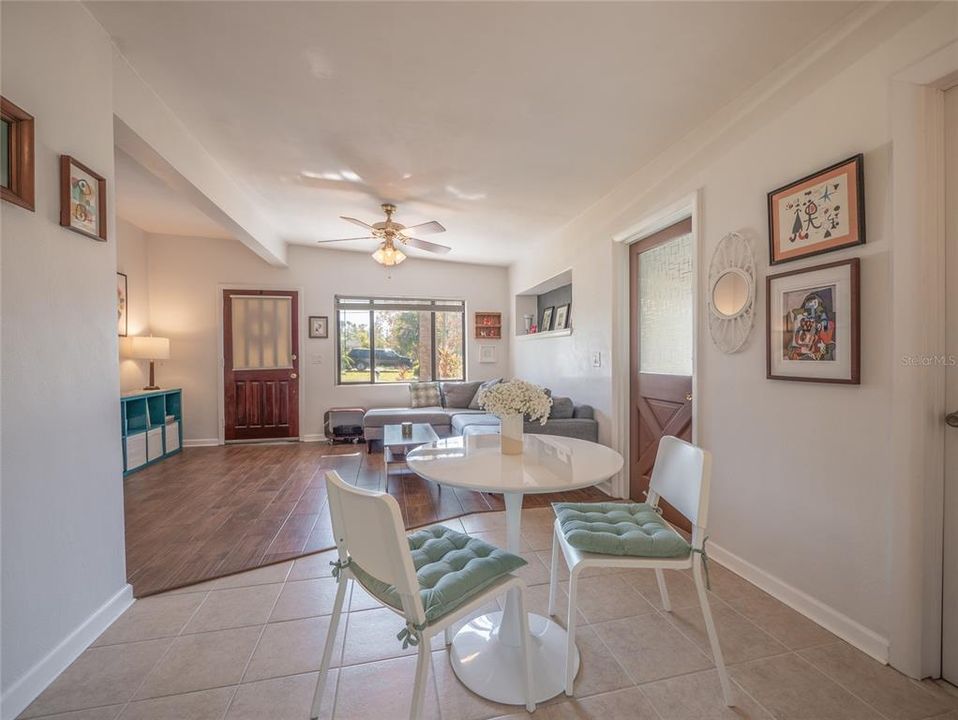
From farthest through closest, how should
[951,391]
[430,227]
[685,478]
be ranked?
[430,227]
[685,478]
[951,391]

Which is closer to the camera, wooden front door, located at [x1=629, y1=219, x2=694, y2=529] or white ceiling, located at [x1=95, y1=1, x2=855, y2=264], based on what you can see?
white ceiling, located at [x1=95, y1=1, x2=855, y2=264]

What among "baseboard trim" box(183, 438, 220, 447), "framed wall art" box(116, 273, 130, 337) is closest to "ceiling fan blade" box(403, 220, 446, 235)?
"framed wall art" box(116, 273, 130, 337)

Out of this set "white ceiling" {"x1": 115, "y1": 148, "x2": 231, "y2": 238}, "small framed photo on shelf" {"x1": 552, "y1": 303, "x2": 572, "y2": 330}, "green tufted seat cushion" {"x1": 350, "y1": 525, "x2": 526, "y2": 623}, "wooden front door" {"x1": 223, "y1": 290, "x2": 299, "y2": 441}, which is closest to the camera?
"green tufted seat cushion" {"x1": 350, "y1": 525, "x2": 526, "y2": 623}

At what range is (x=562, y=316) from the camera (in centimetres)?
504

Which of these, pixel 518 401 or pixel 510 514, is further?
pixel 518 401

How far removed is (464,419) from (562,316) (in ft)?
5.64

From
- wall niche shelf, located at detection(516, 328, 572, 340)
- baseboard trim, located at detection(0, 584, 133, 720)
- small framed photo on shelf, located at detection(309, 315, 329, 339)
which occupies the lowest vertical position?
baseboard trim, located at detection(0, 584, 133, 720)

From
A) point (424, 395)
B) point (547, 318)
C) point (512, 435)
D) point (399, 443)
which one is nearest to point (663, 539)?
point (512, 435)

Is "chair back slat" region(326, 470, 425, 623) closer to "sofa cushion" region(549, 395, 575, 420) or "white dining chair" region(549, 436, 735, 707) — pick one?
"white dining chair" region(549, 436, 735, 707)

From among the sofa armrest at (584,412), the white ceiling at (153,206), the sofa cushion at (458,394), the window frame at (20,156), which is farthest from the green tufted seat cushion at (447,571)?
the sofa cushion at (458,394)

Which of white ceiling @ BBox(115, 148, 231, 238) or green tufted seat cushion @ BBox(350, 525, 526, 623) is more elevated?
white ceiling @ BBox(115, 148, 231, 238)

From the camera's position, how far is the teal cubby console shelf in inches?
159

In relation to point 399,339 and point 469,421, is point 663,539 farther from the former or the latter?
point 399,339

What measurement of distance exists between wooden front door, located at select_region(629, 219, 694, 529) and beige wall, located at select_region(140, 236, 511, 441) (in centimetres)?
322
